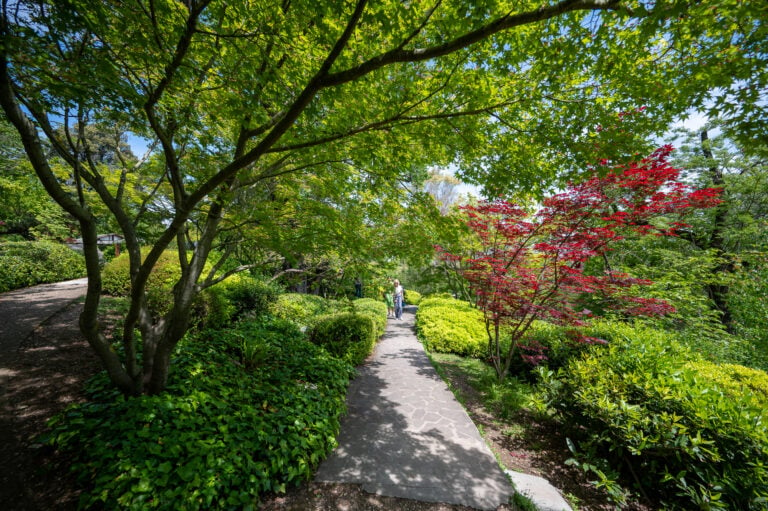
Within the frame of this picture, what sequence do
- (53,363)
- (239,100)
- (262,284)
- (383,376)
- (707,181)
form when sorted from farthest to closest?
(707,181)
(262,284)
(383,376)
(53,363)
(239,100)

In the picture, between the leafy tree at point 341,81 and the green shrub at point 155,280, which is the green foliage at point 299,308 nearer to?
the green shrub at point 155,280

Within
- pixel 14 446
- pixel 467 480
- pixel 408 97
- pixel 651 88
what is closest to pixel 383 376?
pixel 467 480

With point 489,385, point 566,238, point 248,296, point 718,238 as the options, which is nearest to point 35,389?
point 248,296

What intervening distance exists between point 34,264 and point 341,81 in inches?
600

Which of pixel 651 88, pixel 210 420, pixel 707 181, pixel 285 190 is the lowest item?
pixel 210 420

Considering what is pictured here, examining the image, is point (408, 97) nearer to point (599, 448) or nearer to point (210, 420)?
point (210, 420)

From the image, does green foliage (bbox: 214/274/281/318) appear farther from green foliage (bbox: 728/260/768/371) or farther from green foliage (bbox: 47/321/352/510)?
green foliage (bbox: 728/260/768/371)

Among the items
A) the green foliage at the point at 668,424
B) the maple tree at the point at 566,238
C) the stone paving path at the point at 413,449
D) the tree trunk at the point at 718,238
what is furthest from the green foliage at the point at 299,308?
the tree trunk at the point at 718,238

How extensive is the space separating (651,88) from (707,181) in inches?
501

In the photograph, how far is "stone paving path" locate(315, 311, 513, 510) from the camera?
2.83m

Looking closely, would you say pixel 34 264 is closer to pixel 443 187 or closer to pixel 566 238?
pixel 566 238

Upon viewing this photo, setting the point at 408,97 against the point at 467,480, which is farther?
the point at 467,480

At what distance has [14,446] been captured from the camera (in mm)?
2615

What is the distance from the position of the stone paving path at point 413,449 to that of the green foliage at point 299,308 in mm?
3278
